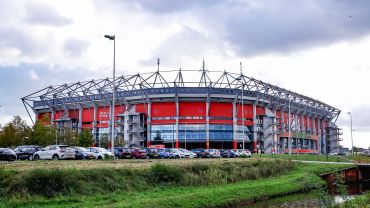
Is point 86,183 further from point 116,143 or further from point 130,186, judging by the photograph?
point 116,143

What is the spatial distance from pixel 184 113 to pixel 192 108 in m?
2.87

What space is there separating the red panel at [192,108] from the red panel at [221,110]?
2.71 meters

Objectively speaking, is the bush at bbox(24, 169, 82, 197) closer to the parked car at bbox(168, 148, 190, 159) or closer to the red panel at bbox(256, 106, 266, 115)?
the parked car at bbox(168, 148, 190, 159)

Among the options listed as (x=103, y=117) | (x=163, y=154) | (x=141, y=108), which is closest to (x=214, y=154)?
(x=163, y=154)

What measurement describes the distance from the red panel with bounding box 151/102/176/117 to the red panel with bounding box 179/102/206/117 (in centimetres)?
262

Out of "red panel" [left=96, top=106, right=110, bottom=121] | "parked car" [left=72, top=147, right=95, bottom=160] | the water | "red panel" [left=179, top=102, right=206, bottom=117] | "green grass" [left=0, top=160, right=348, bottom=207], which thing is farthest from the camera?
"red panel" [left=96, top=106, right=110, bottom=121]

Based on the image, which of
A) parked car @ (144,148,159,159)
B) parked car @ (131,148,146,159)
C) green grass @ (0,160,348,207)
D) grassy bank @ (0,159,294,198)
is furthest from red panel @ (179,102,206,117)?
grassy bank @ (0,159,294,198)

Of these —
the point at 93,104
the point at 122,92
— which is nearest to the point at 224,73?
the point at 122,92

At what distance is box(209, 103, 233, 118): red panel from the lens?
128 m

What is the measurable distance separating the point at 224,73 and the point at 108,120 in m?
41.2

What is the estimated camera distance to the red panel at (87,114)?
146m

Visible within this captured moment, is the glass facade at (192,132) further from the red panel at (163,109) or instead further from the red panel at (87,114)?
the red panel at (87,114)

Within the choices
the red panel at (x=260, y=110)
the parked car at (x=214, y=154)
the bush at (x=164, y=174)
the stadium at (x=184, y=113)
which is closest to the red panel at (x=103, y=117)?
the stadium at (x=184, y=113)

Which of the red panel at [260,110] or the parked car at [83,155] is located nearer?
the parked car at [83,155]
